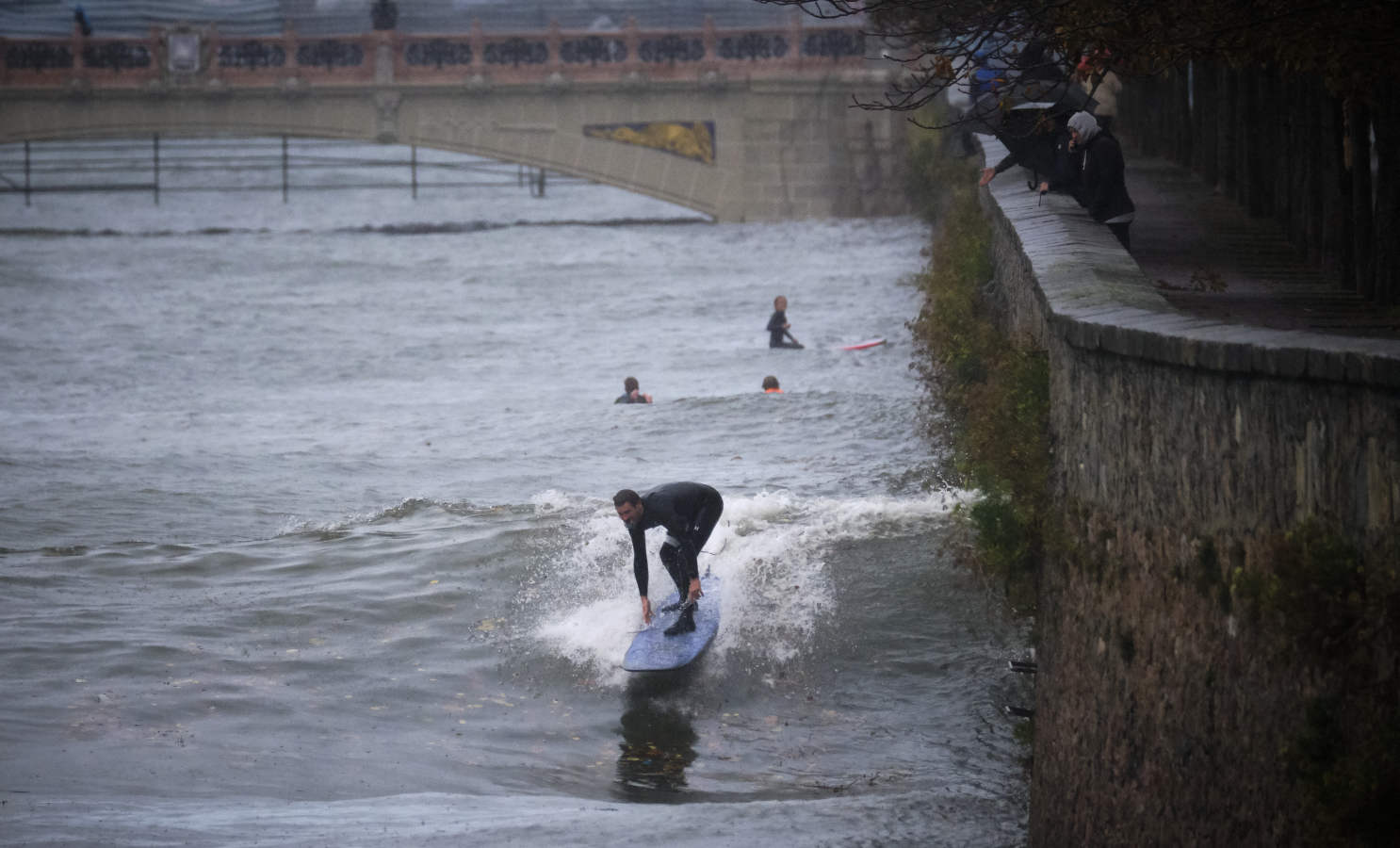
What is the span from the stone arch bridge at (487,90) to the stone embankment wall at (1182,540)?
38718 mm

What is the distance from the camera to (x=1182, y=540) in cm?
673

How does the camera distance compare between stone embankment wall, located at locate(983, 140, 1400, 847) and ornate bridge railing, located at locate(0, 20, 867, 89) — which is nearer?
stone embankment wall, located at locate(983, 140, 1400, 847)

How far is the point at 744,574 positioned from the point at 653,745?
3.29 metres

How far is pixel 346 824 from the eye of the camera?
9.35 meters

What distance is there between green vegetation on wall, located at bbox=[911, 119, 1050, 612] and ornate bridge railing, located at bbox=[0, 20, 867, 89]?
89.7ft

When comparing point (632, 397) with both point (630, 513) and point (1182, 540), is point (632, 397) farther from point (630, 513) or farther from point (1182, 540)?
point (1182, 540)

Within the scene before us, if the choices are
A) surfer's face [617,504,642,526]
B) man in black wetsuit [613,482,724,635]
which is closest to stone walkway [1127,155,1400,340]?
man in black wetsuit [613,482,724,635]

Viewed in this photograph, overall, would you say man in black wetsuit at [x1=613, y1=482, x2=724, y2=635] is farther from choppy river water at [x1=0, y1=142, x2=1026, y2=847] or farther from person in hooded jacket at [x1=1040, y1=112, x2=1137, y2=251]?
person in hooded jacket at [x1=1040, y1=112, x2=1137, y2=251]

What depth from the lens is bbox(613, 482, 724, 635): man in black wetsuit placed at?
12.3 m

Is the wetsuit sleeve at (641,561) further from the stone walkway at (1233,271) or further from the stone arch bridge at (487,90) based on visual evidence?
the stone arch bridge at (487,90)

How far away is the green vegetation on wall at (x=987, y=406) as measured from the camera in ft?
29.0

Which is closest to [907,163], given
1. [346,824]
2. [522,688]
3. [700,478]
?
[700,478]

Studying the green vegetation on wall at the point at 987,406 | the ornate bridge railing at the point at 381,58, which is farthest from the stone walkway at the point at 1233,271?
the ornate bridge railing at the point at 381,58

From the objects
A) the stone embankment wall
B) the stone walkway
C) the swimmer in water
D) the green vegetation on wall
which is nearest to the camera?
the stone embankment wall
